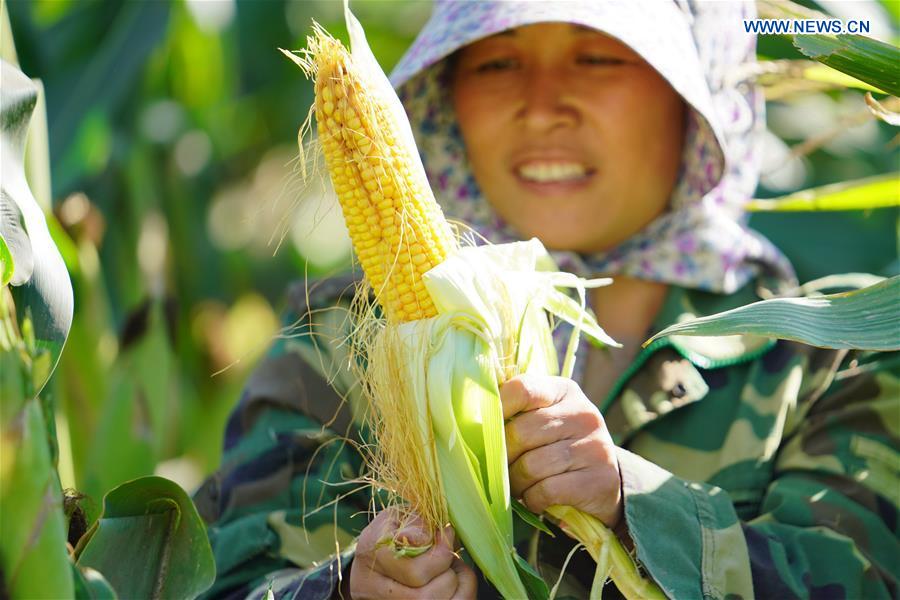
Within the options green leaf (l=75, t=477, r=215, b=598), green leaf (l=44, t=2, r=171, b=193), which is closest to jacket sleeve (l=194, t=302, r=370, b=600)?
green leaf (l=75, t=477, r=215, b=598)

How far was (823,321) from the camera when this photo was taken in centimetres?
89

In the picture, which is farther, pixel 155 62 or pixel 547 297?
pixel 155 62

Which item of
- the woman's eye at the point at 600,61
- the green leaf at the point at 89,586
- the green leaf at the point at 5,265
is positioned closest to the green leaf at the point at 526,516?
the green leaf at the point at 89,586

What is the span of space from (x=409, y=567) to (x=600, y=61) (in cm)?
72

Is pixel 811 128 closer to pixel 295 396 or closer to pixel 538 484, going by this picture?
pixel 295 396

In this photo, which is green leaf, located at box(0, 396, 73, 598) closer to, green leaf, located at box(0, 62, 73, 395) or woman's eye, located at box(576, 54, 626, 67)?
green leaf, located at box(0, 62, 73, 395)

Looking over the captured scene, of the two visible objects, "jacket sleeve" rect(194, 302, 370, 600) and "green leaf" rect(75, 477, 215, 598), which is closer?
"green leaf" rect(75, 477, 215, 598)

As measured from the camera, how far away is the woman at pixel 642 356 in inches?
44.5

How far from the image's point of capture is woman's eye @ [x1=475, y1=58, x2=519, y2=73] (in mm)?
1411

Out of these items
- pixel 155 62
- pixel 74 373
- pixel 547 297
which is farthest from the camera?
pixel 155 62

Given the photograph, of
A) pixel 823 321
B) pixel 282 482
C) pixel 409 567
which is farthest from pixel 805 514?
pixel 282 482

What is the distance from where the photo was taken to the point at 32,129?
1.50 m

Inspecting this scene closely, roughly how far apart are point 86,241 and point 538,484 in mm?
1226

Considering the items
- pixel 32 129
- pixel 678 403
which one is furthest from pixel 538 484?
pixel 32 129
